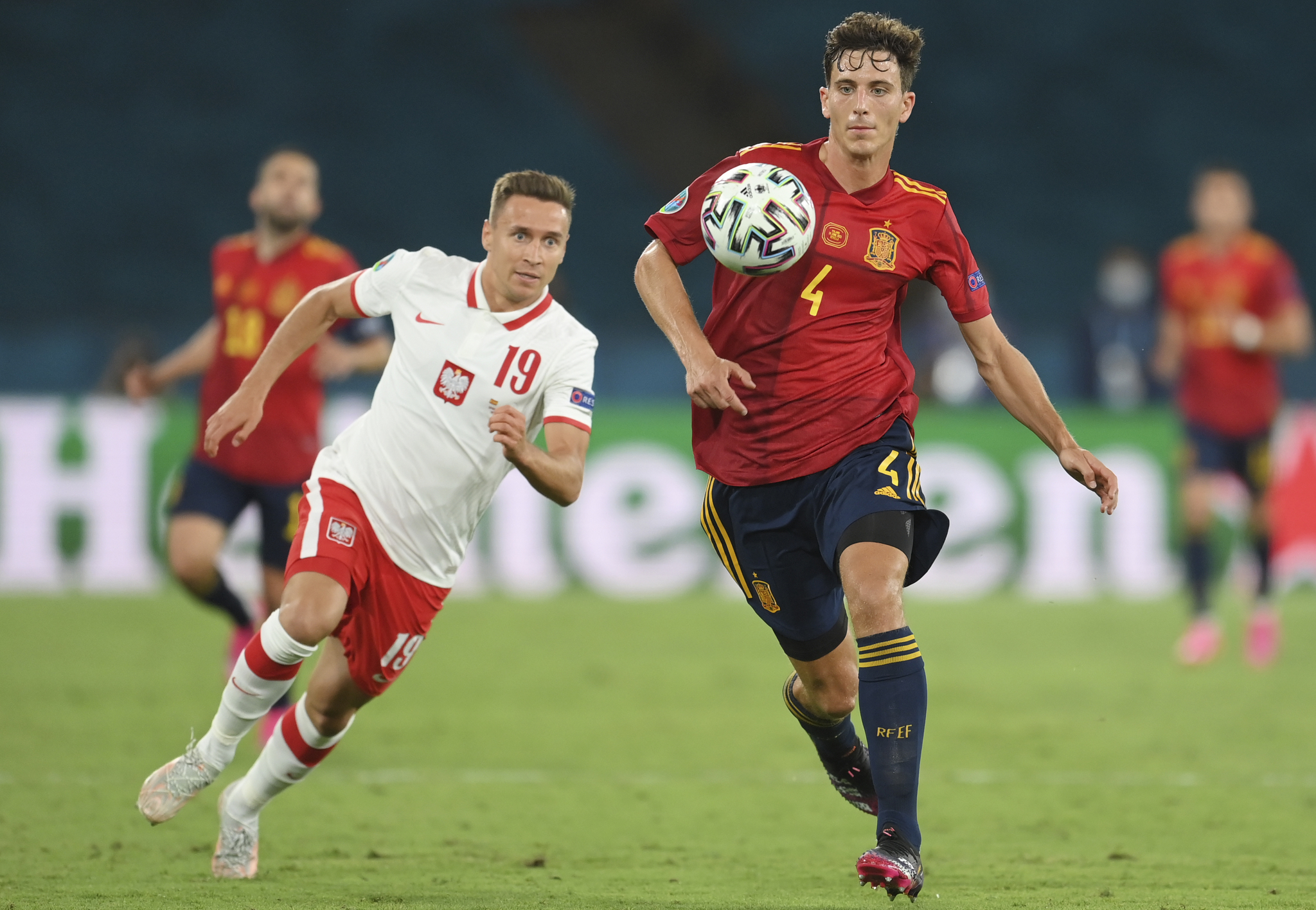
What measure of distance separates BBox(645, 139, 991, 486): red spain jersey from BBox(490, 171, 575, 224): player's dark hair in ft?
1.08

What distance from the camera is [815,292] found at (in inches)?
Answer: 202

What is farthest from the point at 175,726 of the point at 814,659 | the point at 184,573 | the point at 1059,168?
the point at 1059,168

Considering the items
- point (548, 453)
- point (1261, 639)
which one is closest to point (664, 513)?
point (1261, 639)

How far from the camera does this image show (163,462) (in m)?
13.0

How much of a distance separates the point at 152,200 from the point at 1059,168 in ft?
37.9

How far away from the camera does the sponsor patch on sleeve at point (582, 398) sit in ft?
17.1

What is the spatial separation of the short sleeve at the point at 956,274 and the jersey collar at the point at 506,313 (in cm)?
124

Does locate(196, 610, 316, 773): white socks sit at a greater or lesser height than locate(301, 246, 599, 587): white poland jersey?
lesser

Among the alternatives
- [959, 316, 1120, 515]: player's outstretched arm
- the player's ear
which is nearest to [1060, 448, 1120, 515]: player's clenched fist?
[959, 316, 1120, 515]: player's outstretched arm

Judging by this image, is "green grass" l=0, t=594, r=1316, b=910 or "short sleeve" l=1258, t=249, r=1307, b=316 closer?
"green grass" l=0, t=594, r=1316, b=910

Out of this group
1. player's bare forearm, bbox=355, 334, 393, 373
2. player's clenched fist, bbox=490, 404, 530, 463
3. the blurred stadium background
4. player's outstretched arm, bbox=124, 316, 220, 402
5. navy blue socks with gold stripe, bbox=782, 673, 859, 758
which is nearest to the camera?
player's clenched fist, bbox=490, 404, 530, 463

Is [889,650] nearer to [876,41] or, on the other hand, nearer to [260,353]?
[876,41]

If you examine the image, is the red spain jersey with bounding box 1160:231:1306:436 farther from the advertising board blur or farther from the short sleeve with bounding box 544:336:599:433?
the short sleeve with bounding box 544:336:599:433

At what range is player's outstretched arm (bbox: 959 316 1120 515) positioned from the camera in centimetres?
504
